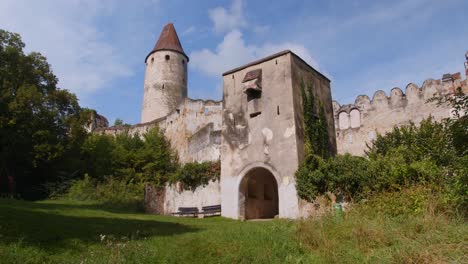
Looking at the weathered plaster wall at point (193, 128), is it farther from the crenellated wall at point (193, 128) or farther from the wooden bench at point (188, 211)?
the wooden bench at point (188, 211)

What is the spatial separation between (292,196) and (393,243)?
8.77 metres

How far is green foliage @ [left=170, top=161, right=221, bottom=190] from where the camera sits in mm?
19516

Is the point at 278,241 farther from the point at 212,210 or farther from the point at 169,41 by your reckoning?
the point at 169,41

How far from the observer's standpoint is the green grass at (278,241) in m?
6.72

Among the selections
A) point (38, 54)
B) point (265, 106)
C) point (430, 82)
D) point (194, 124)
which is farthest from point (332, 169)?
point (38, 54)

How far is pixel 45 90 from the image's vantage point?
23.5 metres

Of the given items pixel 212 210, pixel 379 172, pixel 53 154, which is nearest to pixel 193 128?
pixel 53 154

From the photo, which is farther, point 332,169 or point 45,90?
point 45,90

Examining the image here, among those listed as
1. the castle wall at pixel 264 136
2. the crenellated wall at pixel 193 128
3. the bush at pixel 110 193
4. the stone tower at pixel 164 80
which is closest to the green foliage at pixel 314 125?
the castle wall at pixel 264 136

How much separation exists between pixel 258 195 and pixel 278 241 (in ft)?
35.7

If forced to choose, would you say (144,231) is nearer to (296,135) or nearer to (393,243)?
(393,243)

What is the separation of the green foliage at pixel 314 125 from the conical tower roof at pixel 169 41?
83.4 feet

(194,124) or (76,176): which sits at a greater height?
(194,124)

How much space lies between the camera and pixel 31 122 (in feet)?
69.9
